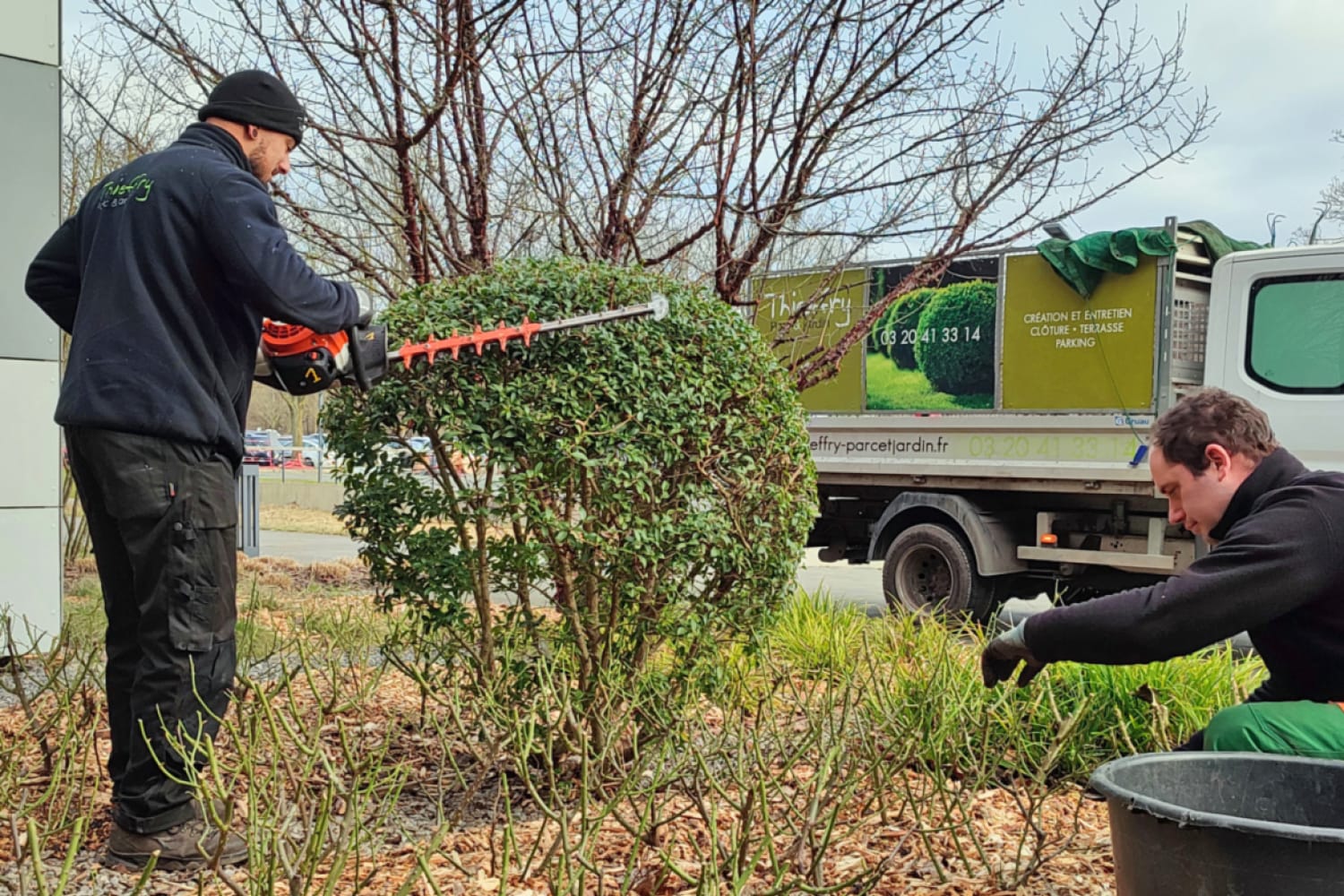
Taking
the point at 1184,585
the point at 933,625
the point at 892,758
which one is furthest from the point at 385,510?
the point at 933,625

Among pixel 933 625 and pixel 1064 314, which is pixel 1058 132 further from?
pixel 1064 314

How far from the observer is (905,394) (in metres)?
9.55

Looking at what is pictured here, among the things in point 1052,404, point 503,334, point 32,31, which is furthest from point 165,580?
point 1052,404

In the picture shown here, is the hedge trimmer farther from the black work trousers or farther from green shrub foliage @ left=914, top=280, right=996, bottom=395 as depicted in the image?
green shrub foliage @ left=914, top=280, right=996, bottom=395

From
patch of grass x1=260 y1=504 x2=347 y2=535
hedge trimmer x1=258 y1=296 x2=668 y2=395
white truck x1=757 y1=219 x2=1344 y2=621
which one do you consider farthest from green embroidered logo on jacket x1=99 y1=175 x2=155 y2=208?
patch of grass x1=260 y1=504 x2=347 y2=535

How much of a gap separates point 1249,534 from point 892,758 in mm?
1729

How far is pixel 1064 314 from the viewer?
8.77m

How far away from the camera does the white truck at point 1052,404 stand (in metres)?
7.80

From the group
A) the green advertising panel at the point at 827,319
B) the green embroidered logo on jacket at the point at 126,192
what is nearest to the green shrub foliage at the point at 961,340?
the green advertising panel at the point at 827,319

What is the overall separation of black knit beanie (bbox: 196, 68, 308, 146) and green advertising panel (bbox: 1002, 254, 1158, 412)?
6.58 metres

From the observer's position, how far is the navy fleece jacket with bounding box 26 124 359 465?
Answer: 296cm

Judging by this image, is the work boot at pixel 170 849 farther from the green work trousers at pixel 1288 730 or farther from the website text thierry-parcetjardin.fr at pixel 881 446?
the website text thierry-parcetjardin.fr at pixel 881 446

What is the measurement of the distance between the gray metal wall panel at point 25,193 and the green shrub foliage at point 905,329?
584 centimetres

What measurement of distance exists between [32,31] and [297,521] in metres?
16.4
